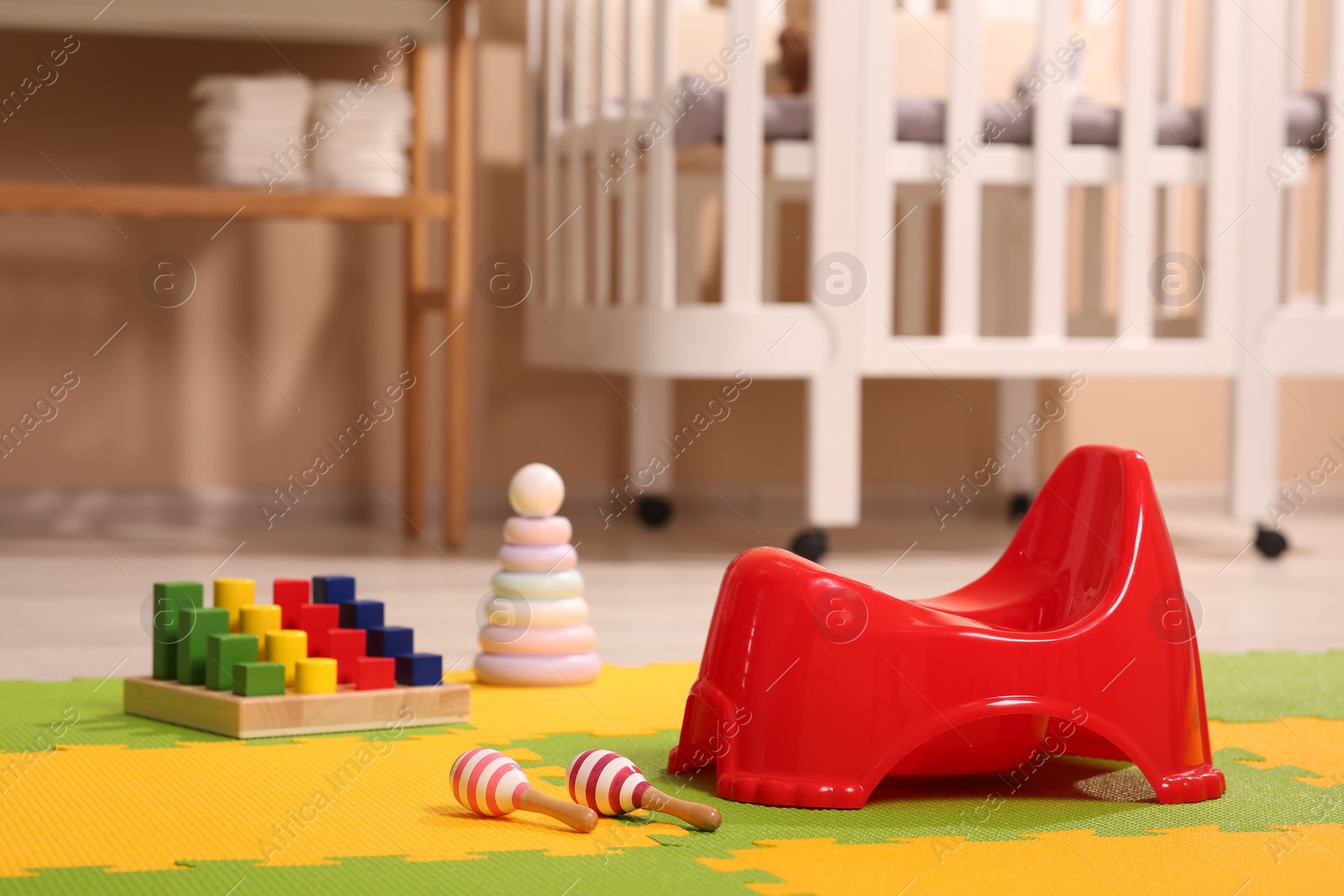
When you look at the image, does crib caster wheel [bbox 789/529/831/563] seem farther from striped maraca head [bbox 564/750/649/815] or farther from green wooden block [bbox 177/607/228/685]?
striped maraca head [bbox 564/750/649/815]

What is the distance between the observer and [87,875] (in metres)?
0.77

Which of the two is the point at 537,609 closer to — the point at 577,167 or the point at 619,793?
the point at 619,793

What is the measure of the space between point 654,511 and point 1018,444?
0.70 meters

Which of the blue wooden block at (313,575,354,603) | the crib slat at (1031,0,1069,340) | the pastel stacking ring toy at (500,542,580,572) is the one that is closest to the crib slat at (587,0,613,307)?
the crib slat at (1031,0,1069,340)

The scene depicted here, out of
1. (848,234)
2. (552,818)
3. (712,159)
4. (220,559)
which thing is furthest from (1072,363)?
(552,818)

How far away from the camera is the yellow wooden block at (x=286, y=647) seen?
1.14 meters

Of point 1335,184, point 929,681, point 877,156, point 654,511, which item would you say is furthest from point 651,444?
point 929,681

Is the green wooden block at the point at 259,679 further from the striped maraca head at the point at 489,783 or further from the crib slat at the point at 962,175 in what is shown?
the crib slat at the point at 962,175

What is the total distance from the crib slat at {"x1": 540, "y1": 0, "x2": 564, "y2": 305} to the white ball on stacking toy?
3.73 feet

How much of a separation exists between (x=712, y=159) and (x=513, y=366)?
55cm

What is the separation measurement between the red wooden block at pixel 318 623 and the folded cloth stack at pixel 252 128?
1150 mm

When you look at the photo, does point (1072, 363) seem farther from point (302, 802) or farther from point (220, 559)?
point (302, 802)

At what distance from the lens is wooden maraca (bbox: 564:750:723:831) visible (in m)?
0.86

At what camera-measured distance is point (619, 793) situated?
875 millimetres
